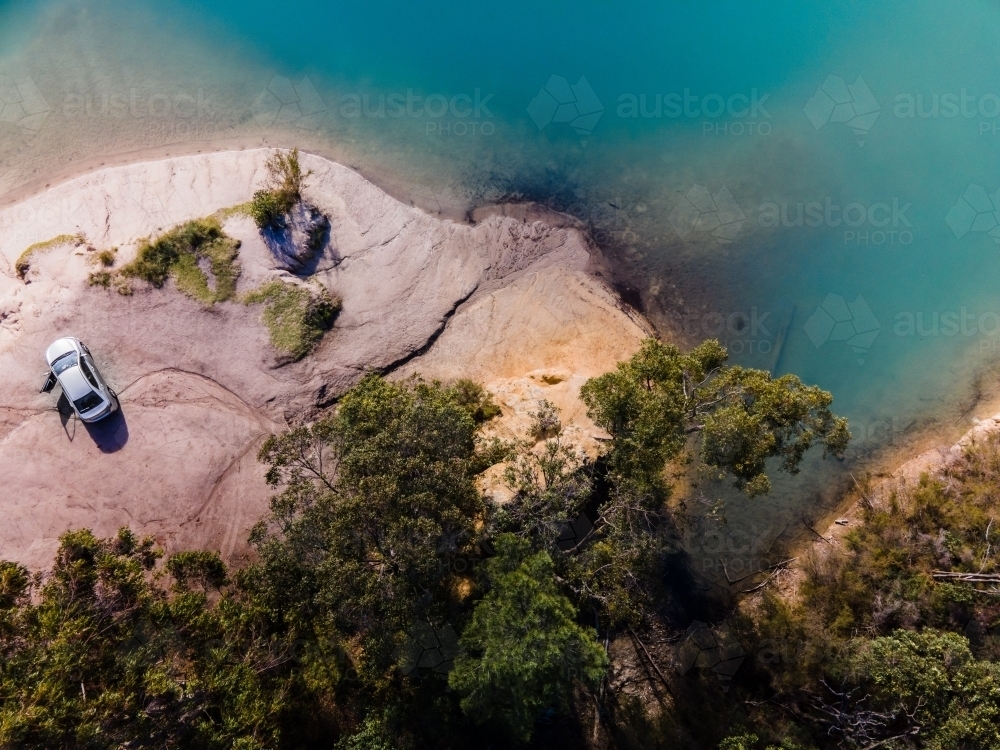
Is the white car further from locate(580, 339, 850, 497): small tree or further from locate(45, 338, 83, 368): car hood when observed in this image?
locate(580, 339, 850, 497): small tree

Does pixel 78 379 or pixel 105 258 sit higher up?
pixel 105 258

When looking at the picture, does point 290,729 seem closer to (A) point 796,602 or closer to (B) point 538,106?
(A) point 796,602

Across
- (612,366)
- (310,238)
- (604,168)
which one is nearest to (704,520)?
(612,366)

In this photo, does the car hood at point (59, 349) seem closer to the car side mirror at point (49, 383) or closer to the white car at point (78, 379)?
the white car at point (78, 379)

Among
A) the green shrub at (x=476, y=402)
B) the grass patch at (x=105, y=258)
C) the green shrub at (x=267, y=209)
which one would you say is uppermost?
the grass patch at (x=105, y=258)

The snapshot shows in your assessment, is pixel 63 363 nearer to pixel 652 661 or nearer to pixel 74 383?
pixel 74 383

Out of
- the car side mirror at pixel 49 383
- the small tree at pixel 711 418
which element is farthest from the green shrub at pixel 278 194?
the small tree at pixel 711 418

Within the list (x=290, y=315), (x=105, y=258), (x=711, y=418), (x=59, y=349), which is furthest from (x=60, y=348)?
(x=711, y=418)
